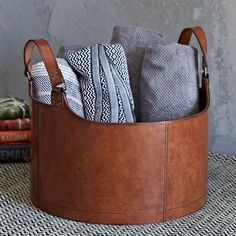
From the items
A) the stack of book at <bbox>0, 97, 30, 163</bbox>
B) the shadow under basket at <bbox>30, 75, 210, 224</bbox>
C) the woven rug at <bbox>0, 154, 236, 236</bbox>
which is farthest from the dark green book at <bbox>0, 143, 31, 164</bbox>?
the shadow under basket at <bbox>30, 75, 210, 224</bbox>

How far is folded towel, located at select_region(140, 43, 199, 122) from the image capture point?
119 cm

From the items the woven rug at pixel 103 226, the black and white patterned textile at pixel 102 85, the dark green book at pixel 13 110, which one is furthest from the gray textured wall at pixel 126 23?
the black and white patterned textile at pixel 102 85

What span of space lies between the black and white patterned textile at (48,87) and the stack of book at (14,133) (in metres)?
0.29

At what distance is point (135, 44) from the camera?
1.29 meters

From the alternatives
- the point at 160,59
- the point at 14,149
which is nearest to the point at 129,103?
the point at 160,59

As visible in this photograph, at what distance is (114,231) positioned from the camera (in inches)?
42.8

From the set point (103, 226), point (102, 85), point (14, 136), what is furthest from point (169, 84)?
point (14, 136)

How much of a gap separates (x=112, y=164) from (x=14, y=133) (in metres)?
0.44

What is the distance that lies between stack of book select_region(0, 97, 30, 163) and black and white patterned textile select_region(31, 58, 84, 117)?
292 mm

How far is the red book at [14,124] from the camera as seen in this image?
1461mm

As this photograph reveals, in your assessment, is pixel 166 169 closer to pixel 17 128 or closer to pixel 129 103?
pixel 129 103

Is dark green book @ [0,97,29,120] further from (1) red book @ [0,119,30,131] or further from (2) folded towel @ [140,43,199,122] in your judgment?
(2) folded towel @ [140,43,199,122]

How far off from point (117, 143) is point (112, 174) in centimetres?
5

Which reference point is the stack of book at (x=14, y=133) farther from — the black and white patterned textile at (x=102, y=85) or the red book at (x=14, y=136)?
the black and white patterned textile at (x=102, y=85)
